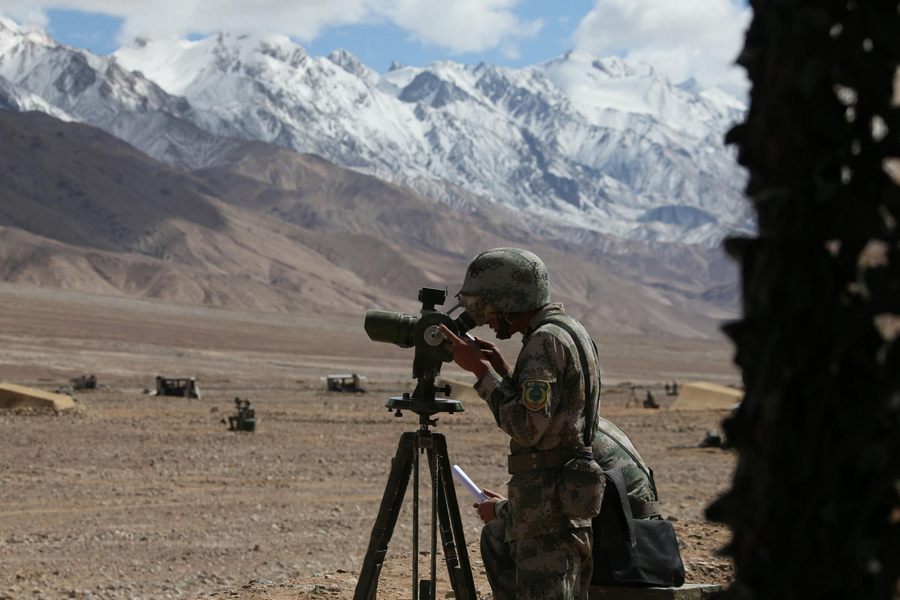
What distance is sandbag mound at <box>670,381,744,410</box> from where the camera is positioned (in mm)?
31625

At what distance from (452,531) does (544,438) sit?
0.83m

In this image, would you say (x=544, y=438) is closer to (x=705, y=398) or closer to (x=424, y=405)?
(x=424, y=405)

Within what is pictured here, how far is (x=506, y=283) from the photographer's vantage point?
450cm

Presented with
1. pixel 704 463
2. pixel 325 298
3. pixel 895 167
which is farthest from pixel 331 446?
pixel 325 298

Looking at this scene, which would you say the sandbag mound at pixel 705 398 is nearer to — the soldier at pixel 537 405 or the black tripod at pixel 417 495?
the black tripod at pixel 417 495

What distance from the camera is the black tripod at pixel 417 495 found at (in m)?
4.80

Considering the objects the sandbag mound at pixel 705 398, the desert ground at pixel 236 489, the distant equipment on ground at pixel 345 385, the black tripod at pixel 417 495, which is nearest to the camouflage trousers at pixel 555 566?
the black tripod at pixel 417 495

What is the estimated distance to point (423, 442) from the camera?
485 cm

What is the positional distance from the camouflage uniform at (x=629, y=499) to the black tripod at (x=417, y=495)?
0.16 metres

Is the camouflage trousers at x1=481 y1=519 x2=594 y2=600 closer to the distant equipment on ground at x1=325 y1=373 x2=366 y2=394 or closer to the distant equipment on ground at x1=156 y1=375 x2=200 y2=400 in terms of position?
the distant equipment on ground at x1=156 y1=375 x2=200 y2=400

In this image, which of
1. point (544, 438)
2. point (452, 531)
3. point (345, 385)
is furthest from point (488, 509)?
point (345, 385)

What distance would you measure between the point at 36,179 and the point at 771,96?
127213 millimetres

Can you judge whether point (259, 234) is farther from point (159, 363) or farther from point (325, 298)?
point (159, 363)

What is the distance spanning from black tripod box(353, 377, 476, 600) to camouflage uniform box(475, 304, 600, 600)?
420mm
